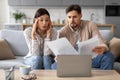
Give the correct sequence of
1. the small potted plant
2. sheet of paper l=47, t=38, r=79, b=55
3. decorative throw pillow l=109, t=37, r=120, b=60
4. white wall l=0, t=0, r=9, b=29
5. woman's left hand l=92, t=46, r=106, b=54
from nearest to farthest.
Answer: sheet of paper l=47, t=38, r=79, b=55 < woman's left hand l=92, t=46, r=106, b=54 < decorative throw pillow l=109, t=37, r=120, b=60 < the small potted plant < white wall l=0, t=0, r=9, b=29

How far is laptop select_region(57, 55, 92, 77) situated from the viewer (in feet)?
6.10

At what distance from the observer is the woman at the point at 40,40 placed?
8.64ft

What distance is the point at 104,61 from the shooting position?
238 centimetres

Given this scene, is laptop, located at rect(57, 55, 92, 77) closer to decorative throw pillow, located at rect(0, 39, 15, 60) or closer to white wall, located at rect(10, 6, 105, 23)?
decorative throw pillow, located at rect(0, 39, 15, 60)

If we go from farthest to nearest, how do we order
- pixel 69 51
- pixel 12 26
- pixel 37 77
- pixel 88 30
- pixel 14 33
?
pixel 12 26
pixel 14 33
pixel 88 30
pixel 69 51
pixel 37 77

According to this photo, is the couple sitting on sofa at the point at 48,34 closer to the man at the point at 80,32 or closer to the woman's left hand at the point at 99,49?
the man at the point at 80,32

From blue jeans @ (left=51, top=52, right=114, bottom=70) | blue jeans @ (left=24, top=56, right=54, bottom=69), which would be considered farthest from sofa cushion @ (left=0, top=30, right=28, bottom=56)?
blue jeans @ (left=51, top=52, right=114, bottom=70)

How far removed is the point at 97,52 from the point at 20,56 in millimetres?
1485

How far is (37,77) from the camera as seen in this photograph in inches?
74.4

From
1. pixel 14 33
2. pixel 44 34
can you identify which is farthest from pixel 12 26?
pixel 44 34

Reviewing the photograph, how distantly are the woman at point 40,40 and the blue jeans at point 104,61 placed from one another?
0.89ft

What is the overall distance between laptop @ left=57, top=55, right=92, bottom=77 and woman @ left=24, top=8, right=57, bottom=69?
2.38 ft

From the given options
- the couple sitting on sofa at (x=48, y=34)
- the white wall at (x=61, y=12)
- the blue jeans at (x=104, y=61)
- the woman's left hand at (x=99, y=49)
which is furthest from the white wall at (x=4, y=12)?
the woman's left hand at (x=99, y=49)

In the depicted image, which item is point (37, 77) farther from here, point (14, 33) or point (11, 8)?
point (11, 8)
